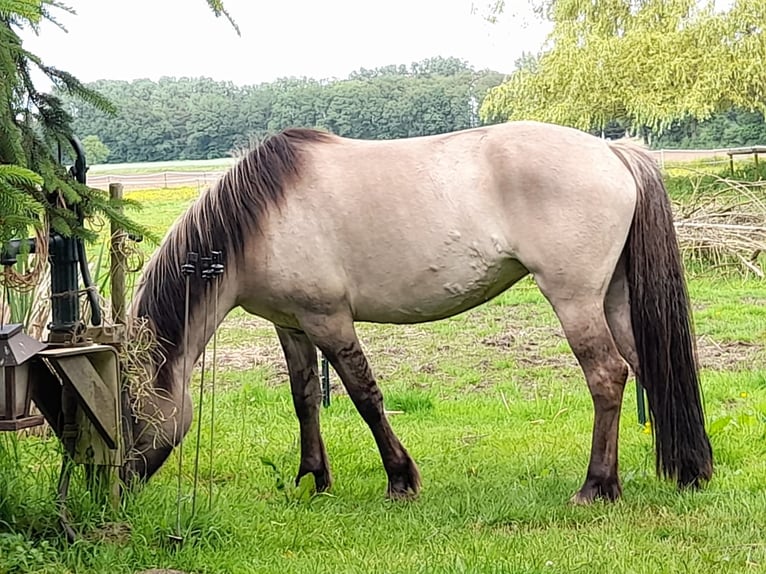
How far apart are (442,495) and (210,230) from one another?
1.63m

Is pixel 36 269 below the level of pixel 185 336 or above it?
above

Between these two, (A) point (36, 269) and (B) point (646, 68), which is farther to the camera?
(B) point (646, 68)

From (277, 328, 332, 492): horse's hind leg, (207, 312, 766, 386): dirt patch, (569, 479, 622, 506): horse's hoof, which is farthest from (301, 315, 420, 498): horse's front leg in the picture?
(207, 312, 766, 386): dirt patch

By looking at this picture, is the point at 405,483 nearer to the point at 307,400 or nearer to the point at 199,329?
the point at 307,400

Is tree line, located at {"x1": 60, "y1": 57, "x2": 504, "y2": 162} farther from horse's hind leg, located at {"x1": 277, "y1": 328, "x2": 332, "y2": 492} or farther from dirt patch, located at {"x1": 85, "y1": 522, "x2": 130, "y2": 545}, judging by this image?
dirt patch, located at {"x1": 85, "y1": 522, "x2": 130, "y2": 545}

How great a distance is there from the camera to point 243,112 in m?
7.08

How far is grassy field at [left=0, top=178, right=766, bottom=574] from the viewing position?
3201 millimetres

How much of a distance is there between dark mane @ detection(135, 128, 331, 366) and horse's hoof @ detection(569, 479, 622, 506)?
6.17ft

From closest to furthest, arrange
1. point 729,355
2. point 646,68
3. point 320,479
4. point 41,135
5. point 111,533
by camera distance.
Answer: point 41,135 < point 111,533 < point 320,479 < point 729,355 < point 646,68

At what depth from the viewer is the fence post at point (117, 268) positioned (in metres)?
3.60

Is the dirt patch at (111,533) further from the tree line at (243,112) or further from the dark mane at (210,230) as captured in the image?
the tree line at (243,112)

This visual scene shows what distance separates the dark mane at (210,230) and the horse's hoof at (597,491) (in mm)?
1881

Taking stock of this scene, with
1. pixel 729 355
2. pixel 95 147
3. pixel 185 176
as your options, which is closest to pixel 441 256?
pixel 95 147

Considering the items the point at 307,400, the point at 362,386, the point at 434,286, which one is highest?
the point at 434,286
